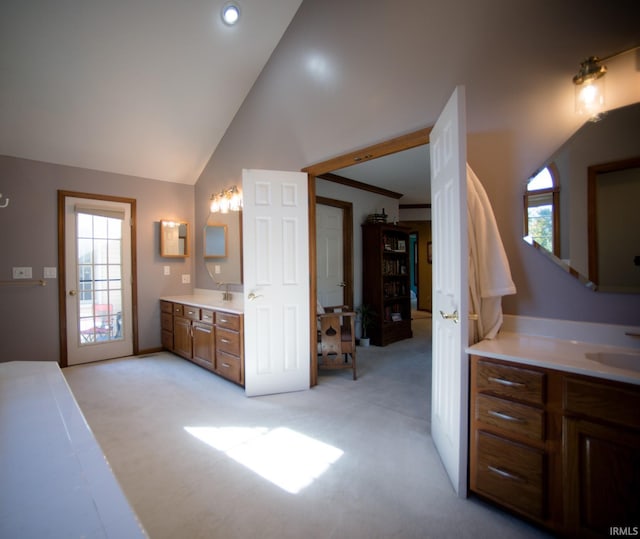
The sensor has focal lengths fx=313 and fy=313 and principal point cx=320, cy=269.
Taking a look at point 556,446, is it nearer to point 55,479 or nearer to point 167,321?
point 55,479

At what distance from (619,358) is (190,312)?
388cm

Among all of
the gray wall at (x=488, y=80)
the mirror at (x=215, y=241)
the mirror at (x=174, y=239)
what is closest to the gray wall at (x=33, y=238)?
the mirror at (x=174, y=239)

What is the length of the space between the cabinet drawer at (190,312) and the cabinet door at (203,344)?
0.09 m

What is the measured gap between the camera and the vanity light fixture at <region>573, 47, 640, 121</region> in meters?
1.55

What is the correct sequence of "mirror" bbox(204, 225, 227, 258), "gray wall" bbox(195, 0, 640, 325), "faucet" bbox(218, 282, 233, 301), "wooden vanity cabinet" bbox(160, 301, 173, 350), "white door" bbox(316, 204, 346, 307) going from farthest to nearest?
"white door" bbox(316, 204, 346, 307), "wooden vanity cabinet" bbox(160, 301, 173, 350), "mirror" bbox(204, 225, 227, 258), "faucet" bbox(218, 282, 233, 301), "gray wall" bbox(195, 0, 640, 325)

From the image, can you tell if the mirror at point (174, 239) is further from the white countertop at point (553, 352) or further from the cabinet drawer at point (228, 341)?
the white countertop at point (553, 352)

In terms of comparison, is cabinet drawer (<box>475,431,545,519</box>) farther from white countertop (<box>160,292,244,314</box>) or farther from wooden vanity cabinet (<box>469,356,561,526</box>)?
white countertop (<box>160,292,244,314</box>)

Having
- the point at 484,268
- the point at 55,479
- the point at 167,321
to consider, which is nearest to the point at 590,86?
the point at 484,268

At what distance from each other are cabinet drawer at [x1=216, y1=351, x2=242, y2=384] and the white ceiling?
286 cm

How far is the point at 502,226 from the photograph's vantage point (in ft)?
6.30

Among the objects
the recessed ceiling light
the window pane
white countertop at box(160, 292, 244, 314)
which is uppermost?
the recessed ceiling light

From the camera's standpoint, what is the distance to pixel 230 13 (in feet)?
10.1

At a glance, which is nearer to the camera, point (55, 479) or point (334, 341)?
point (55, 479)

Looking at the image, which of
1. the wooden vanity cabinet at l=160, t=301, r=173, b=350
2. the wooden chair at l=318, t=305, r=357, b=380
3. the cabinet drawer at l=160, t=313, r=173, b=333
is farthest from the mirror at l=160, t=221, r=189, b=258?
the wooden chair at l=318, t=305, r=357, b=380
